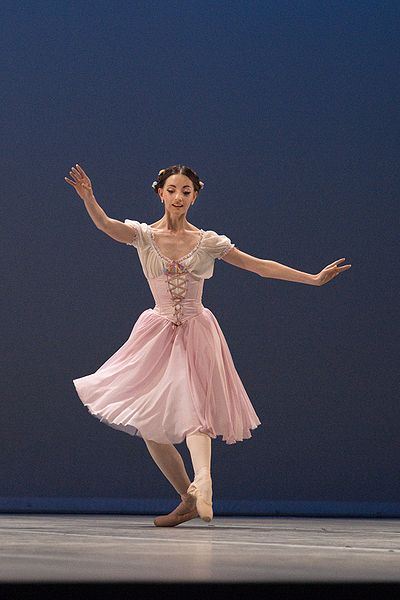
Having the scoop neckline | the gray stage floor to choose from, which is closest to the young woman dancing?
the scoop neckline

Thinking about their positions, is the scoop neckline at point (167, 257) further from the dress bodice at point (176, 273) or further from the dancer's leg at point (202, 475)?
the dancer's leg at point (202, 475)

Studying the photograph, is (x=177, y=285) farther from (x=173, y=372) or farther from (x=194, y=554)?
(x=194, y=554)

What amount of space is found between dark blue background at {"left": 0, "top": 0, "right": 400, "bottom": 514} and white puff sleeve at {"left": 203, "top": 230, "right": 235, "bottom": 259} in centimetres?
116

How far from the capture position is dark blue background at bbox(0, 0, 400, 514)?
5.08 metres

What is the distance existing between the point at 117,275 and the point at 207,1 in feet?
4.31

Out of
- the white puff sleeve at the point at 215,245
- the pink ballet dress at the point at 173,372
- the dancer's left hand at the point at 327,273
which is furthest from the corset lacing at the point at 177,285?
the dancer's left hand at the point at 327,273

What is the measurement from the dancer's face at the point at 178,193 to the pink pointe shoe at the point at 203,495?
38.2 inches

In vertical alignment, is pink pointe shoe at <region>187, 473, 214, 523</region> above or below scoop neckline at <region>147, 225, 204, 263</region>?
below

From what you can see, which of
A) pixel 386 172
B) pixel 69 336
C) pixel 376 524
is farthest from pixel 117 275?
pixel 376 524

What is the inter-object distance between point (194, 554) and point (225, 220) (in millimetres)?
3037

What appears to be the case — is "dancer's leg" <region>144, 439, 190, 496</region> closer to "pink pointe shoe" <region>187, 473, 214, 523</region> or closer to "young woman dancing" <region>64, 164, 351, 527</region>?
"young woman dancing" <region>64, 164, 351, 527</region>

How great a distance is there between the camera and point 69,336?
5.09 m

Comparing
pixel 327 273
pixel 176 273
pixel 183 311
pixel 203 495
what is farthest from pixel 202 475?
pixel 327 273
